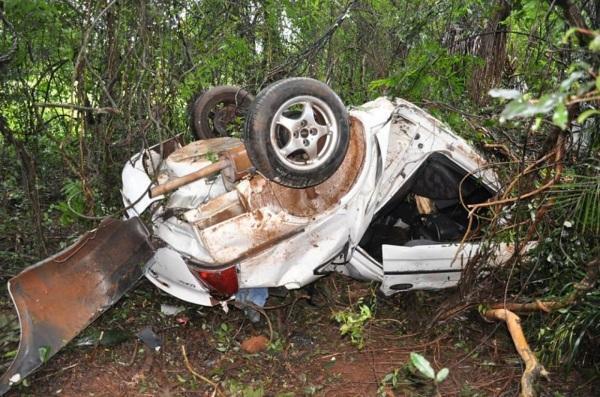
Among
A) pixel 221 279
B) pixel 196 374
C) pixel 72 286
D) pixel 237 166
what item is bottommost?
pixel 196 374

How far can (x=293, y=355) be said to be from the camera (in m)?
3.73

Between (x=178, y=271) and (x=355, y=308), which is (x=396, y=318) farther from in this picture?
(x=178, y=271)

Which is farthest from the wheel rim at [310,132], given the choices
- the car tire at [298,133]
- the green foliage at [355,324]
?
the green foliage at [355,324]

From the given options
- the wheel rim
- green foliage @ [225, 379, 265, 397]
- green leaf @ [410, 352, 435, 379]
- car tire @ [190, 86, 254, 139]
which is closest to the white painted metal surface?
the wheel rim

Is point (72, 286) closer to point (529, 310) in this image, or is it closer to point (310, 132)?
point (310, 132)

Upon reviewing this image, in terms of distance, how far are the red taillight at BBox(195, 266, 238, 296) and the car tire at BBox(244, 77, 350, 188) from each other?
0.65 meters

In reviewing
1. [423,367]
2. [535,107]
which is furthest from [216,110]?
[535,107]

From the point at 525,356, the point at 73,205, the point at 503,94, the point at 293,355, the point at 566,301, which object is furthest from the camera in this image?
the point at 73,205

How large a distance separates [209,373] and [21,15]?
3201mm

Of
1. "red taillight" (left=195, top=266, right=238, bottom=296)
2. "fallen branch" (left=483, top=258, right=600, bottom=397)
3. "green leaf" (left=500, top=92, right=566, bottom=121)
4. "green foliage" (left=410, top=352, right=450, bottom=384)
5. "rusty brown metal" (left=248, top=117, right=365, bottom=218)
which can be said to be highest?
"green leaf" (left=500, top=92, right=566, bottom=121)

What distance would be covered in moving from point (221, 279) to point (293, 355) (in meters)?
0.87

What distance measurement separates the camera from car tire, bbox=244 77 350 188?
3.20 m

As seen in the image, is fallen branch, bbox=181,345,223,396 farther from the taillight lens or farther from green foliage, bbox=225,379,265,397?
the taillight lens

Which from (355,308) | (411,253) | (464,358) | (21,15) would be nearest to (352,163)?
(411,253)
